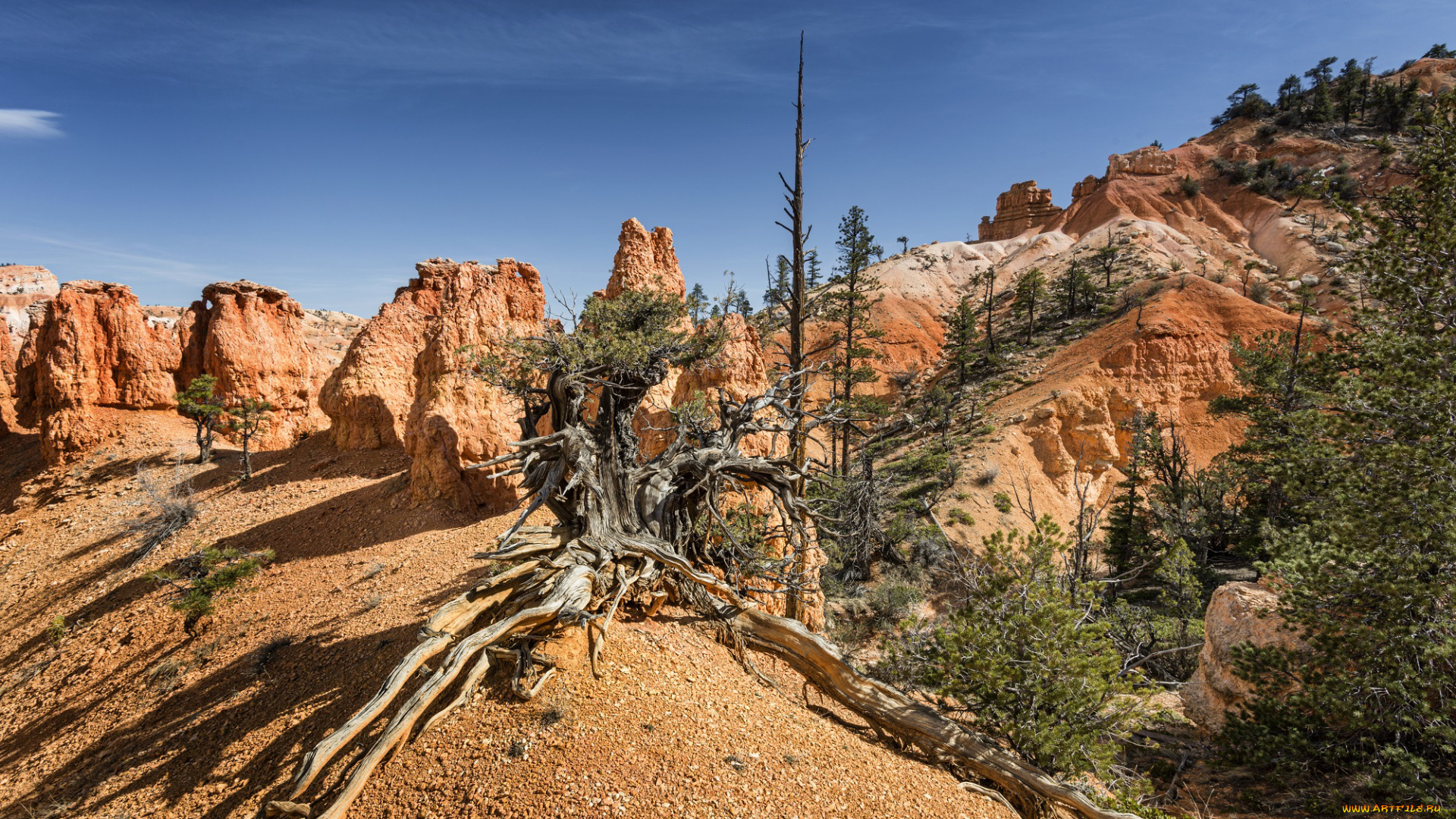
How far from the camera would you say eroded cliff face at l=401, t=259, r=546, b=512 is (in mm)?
12727

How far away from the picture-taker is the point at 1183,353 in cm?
3256

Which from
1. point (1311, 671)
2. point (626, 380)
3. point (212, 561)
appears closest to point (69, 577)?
point (212, 561)

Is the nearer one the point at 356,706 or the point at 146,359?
the point at 356,706

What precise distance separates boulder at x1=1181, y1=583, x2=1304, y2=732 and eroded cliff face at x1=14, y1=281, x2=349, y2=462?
1100 inches

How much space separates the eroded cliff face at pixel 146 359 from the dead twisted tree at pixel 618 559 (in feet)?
63.0

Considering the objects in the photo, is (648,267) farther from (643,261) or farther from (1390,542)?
(1390,542)

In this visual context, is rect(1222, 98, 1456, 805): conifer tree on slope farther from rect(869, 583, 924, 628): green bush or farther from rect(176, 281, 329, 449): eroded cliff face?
rect(176, 281, 329, 449): eroded cliff face

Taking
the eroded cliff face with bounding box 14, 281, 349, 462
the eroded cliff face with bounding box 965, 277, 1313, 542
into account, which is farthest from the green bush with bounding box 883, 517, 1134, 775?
the eroded cliff face with bounding box 14, 281, 349, 462

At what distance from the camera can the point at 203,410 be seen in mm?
17922

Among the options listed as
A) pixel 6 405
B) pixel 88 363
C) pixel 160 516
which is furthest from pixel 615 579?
pixel 6 405

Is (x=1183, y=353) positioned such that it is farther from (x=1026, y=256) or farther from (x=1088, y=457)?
(x=1026, y=256)

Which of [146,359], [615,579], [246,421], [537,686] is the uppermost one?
[146,359]

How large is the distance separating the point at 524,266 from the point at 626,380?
10650 millimetres

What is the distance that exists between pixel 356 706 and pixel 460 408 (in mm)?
8256
